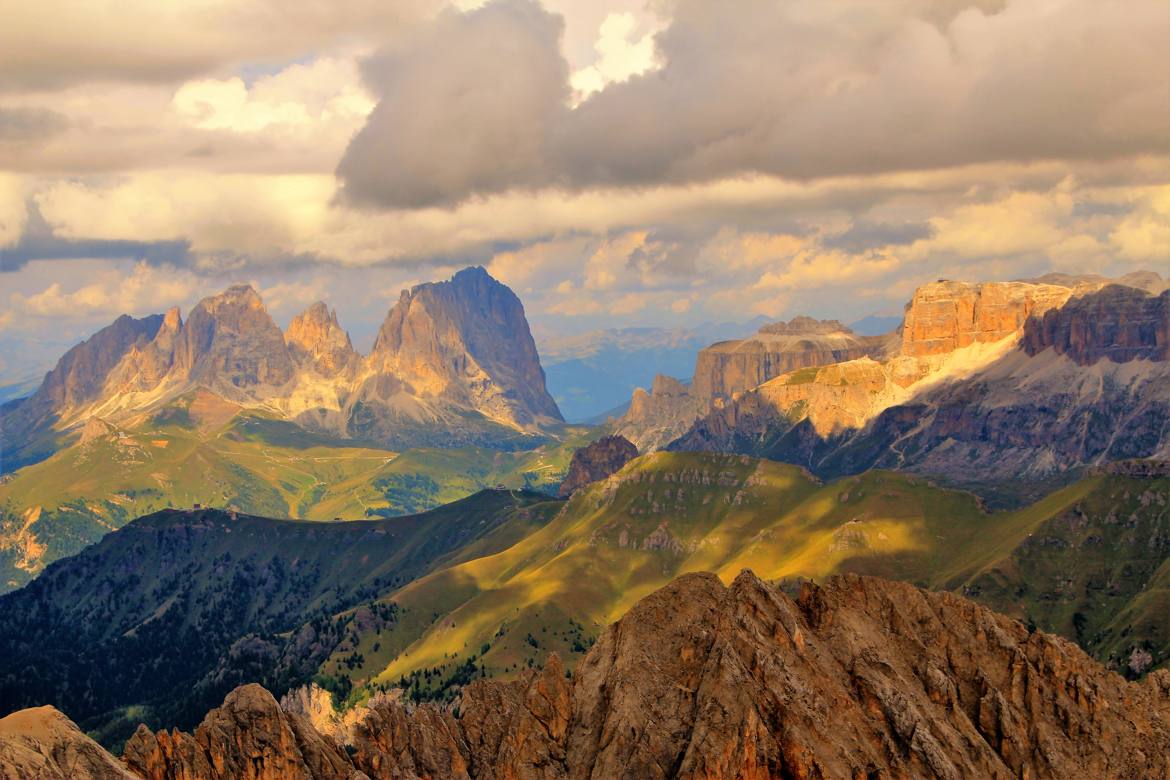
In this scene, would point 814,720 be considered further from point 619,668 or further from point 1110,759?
point 1110,759

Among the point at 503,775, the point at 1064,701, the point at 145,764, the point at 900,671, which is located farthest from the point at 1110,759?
the point at 145,764

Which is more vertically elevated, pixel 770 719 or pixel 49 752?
pixel 49 752

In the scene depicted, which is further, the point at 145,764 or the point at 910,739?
the point at 145,764

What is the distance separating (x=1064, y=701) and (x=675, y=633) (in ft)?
194

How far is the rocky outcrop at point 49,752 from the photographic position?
6619 inches

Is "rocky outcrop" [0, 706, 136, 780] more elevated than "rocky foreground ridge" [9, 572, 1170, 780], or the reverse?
"rocky outcrop" [0, 706, 136, 780]

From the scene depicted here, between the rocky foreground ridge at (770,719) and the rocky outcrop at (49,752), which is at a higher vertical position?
the rocky outcrop at (49,752)

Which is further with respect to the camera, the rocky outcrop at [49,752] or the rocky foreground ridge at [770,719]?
the rocky foreground ridge at [770,719]

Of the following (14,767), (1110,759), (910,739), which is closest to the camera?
(14,767)

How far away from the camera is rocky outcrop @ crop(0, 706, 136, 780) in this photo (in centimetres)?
16812

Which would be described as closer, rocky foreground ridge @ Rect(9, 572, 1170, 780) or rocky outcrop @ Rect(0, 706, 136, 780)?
rocky outcrop @ Rect(0, 706, 136, 780)

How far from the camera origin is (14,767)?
166m

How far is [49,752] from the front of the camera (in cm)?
17462

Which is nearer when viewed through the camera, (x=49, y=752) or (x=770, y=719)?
(x=770, y=719)
